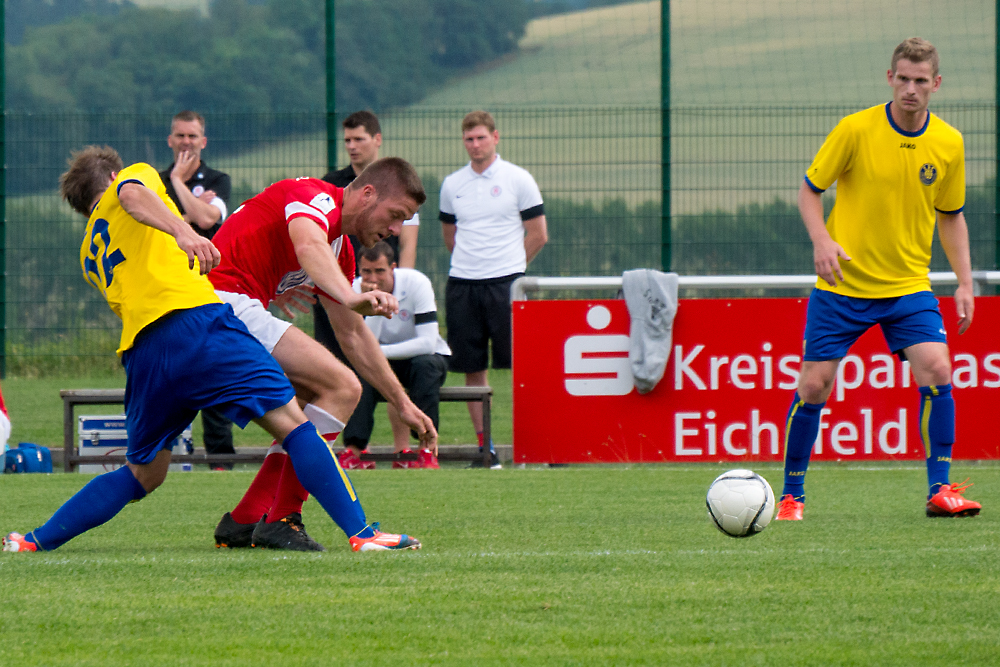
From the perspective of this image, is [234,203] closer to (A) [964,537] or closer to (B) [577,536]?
(B) [577,536]

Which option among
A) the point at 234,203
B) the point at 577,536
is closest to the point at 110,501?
the point at 577,536

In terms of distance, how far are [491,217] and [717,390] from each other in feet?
7.03

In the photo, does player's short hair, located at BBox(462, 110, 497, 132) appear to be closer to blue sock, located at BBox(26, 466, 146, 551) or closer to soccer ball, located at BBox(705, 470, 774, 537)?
soccer ball, located at BBox(705, 470, 774, 537)

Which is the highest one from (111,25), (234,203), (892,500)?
(111,25)

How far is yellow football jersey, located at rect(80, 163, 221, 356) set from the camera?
4.89 metres

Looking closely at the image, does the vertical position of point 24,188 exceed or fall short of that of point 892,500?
it exceeds it

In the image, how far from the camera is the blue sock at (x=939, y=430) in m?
6.24

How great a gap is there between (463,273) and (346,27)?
3.70 metres

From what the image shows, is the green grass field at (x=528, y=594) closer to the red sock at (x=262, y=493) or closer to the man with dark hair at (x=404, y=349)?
the red sock at (x=262, y=493)

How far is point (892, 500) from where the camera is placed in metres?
6.98

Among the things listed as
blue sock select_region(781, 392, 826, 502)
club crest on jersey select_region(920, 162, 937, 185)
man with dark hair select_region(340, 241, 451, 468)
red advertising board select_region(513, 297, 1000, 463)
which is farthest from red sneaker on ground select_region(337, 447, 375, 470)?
club crest on jersey select_region(920, 162, 937, 185)

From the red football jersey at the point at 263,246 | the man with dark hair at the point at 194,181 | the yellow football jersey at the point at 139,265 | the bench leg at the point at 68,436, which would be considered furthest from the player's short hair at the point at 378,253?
the yellow football jersey at the point at 139,265

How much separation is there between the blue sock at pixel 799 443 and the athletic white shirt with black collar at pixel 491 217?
3909 millimetres

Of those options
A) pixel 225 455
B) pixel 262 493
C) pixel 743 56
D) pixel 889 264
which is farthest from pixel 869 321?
pixel 743 56
